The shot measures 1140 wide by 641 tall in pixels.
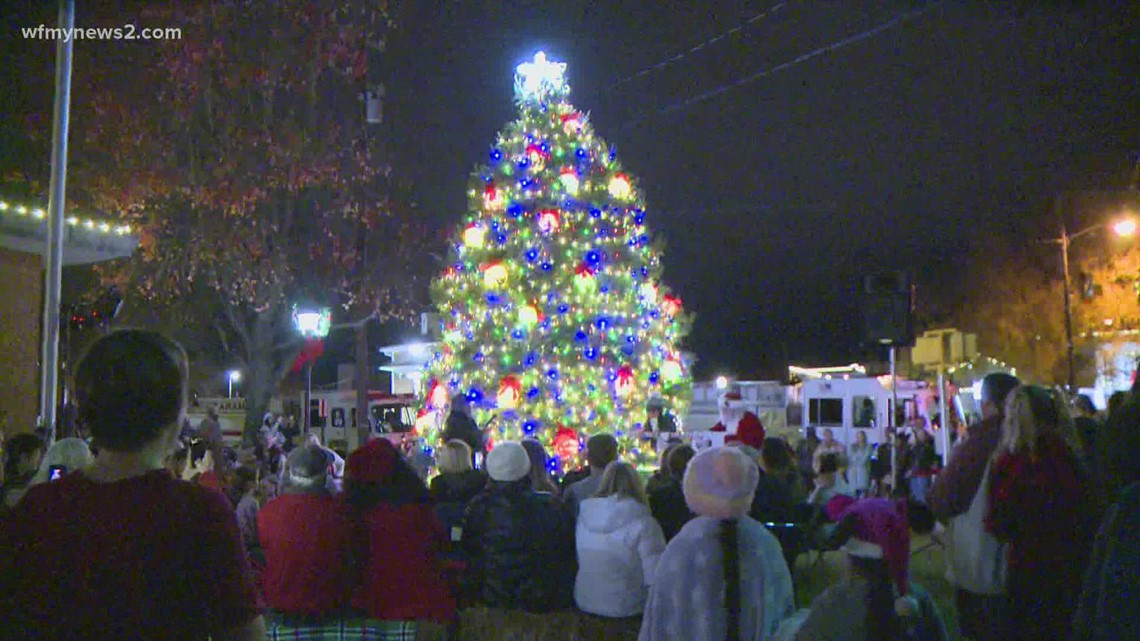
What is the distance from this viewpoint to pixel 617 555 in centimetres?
607

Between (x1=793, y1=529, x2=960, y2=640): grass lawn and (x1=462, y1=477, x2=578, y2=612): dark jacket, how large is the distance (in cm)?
447

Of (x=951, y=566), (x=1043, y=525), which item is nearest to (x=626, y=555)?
(x=951, y=566)

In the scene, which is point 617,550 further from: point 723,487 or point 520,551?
point 723,487

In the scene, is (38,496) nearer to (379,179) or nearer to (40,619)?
(40,619)

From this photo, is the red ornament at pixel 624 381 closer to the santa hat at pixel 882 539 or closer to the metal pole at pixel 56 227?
the metal pole at pixel 56 227

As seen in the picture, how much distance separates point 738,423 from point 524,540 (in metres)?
10.3

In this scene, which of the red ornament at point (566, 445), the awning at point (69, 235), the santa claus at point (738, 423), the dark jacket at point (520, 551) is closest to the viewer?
the dark jacket at point (520, 551)

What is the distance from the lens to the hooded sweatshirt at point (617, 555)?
6.06 metres

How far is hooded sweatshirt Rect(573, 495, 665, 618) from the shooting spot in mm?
6059

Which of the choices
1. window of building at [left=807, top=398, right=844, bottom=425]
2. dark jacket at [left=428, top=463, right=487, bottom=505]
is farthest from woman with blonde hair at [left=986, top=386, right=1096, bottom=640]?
window of building at [left=807, top=398, right=844, bottom=425]

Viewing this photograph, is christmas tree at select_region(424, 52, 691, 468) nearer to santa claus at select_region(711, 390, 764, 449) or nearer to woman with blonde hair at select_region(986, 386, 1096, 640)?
santa claus at select_region(711, 390, 764, 449)

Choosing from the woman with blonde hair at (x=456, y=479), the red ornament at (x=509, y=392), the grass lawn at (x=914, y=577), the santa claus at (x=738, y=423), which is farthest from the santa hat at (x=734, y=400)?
the woman with blonde hair at (x=456, y=479)

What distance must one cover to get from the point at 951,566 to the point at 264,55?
19266mm

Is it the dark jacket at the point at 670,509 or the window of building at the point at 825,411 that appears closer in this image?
the dark jacket at the point at 670,509
